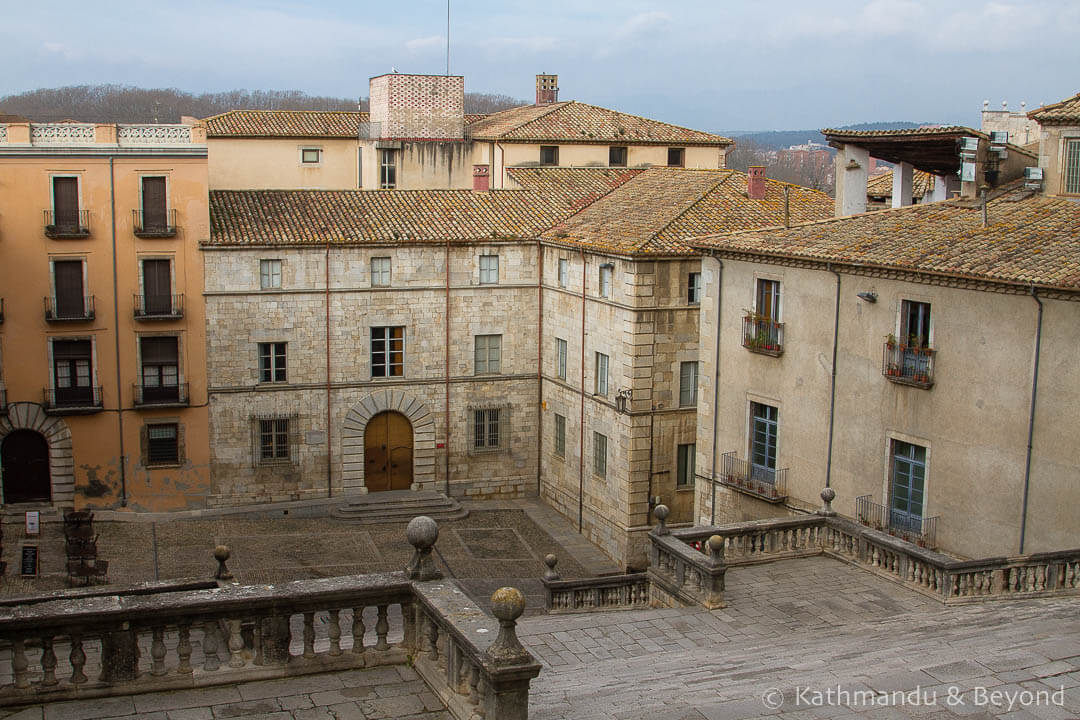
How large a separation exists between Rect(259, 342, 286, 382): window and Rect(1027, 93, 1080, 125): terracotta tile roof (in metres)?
23.1

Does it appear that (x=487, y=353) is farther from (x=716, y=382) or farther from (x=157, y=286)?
(x=716, y=382)

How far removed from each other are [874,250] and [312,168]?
109ft

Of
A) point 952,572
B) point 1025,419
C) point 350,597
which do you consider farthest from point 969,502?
point 350,597

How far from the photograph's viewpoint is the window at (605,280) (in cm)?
3612

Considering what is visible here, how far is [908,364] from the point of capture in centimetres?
2406

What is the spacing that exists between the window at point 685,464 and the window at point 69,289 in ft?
61.0

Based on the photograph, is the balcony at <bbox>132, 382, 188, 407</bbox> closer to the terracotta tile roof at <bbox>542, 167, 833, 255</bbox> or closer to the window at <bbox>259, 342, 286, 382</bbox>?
the window at <bbox>259, 342, 286, 382</bbox>

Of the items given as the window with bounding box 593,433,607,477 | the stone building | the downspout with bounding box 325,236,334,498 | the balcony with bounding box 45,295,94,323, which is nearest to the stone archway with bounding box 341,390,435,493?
the downspout with bounding box 325,236,334,498

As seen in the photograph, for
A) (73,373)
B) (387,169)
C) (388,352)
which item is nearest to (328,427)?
(388,352)

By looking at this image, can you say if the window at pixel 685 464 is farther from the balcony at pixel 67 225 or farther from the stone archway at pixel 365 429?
the balcony at pixel 67 225

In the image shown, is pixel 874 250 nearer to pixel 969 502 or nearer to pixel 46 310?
pixel 969 502

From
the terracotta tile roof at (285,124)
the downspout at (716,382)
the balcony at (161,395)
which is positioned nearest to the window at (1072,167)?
the downspout at (716,382)

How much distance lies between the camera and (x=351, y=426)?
128 feet

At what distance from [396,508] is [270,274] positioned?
8508 millimetres
